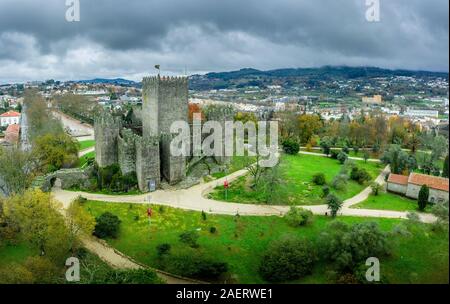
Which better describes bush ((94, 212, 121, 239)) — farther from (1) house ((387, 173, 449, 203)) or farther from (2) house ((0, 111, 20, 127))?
(2) house ((0, 111, 20, 127))

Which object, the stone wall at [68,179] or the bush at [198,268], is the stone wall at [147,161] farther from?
the bush at [198,268]

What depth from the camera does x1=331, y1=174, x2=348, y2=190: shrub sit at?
1591 inches

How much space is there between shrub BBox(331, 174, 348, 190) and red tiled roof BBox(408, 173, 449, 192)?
6.33m

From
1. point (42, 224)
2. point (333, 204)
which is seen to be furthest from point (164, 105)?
point (333, 204)

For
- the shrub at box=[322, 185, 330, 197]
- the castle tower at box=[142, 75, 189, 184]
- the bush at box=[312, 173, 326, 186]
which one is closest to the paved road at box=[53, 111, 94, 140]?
the castle tower at box=[142, 75, 189, 184]

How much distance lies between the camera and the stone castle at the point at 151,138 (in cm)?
3675

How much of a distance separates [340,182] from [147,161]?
20.1 m

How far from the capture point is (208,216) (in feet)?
104

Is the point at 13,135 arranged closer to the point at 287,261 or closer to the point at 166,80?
the point at 166,80

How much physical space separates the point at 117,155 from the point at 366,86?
473ft

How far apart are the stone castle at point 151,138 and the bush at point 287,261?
15.9 metres
